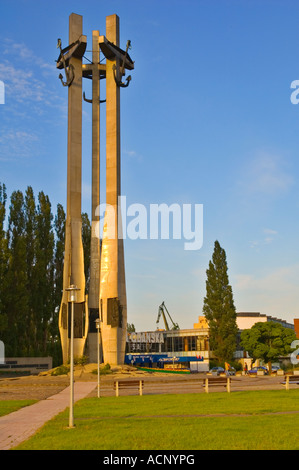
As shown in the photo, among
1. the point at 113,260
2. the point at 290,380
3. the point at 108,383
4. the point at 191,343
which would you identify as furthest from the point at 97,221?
the point at 191,343

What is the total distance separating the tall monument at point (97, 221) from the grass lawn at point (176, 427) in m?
23.0

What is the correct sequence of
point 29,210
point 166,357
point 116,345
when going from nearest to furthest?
point 116,345 → point 29,210 → point 166,357

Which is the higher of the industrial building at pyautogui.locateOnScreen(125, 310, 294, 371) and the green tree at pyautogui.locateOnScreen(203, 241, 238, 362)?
the green tree at pyautogui.locateOnScreen(203, 241, 238, 362)

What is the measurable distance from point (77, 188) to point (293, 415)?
32.9m

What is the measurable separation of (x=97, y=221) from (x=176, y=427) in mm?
35478

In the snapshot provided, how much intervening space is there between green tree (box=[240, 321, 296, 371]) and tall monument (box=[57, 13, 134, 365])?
1043 inches

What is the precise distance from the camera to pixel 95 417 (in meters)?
14.0

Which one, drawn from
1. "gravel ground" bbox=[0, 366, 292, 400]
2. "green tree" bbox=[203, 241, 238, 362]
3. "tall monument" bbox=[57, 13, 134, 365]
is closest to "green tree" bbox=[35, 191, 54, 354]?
"tall monument" bbox=[57, 13, 134, 365]

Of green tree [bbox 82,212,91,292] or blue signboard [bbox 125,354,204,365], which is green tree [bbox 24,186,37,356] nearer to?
green tree [bbox 82,212,91,292]

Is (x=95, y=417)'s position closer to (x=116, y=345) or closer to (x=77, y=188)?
(x=116, y=345)

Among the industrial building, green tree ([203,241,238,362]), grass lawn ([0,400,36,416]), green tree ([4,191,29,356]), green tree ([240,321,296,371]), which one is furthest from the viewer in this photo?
the industrial building

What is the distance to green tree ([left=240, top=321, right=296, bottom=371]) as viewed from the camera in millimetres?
63375

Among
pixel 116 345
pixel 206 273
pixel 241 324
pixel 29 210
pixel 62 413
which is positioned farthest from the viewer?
pixel 241 324
